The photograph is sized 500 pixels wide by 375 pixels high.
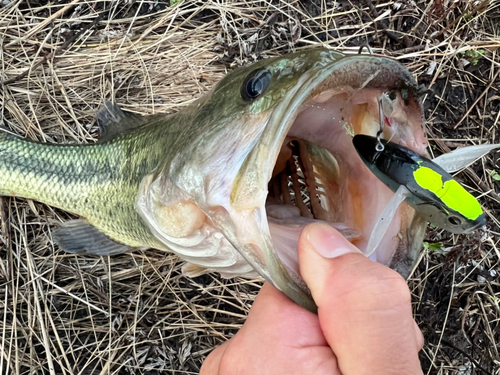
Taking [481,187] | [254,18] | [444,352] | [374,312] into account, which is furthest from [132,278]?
[481,187]

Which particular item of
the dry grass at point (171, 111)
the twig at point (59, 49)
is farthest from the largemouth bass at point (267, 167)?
the twig at point (59, 49)

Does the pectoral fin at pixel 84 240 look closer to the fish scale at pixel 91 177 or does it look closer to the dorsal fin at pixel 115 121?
the fish scale at pixel 91 177

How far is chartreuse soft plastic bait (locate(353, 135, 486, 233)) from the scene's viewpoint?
1053mm

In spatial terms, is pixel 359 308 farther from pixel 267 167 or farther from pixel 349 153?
pixel 349 153

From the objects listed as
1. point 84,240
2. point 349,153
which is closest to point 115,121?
point 84,240

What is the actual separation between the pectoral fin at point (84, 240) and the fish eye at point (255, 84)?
142cm

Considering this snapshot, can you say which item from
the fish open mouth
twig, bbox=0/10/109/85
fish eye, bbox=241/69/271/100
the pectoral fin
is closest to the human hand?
the fish open mouth

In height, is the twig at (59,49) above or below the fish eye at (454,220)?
above

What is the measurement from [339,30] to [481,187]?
64.4 inches

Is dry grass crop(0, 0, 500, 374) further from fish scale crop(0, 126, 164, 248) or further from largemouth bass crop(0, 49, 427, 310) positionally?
largemouth bass crop(0, 49, 427, 310)

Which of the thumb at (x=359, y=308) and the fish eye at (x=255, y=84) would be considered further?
the fish eye at (x=255, y=84)

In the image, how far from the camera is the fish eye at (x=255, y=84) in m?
1.10

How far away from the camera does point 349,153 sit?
54.0 inches

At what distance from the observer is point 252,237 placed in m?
0.99
